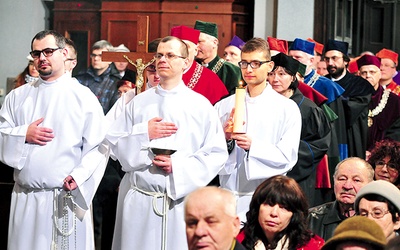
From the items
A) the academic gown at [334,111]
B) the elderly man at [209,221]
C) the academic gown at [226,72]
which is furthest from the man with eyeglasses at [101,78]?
the elderly man at [209,221]

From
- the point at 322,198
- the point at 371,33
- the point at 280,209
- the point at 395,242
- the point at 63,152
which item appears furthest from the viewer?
the point at 371,33

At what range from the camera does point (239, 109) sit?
286 inches

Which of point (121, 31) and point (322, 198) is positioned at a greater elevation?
point (121, 31)

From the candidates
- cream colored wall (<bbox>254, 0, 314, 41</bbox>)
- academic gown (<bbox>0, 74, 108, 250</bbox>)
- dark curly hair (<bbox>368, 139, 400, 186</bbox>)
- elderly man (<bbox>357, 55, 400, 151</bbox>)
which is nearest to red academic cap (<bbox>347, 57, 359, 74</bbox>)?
elderly man (<bbox>357, 55, 400, 151</bbox>)

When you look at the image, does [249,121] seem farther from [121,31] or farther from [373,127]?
[121,31]

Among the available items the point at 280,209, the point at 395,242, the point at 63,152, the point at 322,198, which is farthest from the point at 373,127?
the point at 395,242

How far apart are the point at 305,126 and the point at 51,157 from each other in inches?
88.2

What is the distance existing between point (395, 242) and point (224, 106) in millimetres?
4227

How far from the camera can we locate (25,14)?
1523 cm

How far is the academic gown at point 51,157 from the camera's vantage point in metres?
7.62

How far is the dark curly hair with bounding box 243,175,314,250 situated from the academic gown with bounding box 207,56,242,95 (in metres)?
3.46

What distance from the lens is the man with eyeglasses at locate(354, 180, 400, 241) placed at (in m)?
6.28

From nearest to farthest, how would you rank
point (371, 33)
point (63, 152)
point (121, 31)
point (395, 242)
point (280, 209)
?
point (395, 242) < point (280, 209) < point (63, 152) < point (121, 31) < point (371, 33)

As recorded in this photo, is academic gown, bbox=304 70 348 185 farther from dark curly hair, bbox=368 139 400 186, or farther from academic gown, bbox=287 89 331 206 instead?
dark curly hair, bbox=368 139 400 186
